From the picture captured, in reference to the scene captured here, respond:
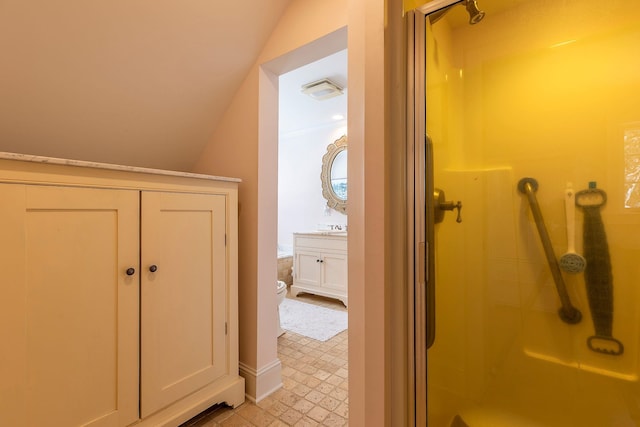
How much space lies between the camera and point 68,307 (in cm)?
108

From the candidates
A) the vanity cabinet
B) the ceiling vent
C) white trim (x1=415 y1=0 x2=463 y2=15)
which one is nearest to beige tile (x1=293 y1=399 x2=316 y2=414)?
the vanity cabinet

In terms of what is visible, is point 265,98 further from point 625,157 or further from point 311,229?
point 311,229

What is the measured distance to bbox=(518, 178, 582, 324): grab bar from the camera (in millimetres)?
1266

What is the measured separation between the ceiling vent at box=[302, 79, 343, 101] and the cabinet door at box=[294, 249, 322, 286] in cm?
174

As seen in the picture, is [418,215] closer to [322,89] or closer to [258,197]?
[258,197]

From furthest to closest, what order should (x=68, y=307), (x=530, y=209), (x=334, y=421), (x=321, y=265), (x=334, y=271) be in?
(x=321, y=265), (x=334, y=271), (x=334, y=421), (x=530, y=209), (x=68, y=307)

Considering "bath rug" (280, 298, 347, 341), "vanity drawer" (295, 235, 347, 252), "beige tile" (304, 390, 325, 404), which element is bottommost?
"beige tile" (304, 390, 325, 404)

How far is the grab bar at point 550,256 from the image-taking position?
1.27 meters

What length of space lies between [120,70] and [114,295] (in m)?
1.08

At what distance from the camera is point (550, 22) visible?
4.09 ft

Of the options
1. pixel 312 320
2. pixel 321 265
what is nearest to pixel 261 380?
pixel 312 320

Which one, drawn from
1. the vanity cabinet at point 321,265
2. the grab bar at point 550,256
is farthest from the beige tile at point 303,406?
the vanity cabinet at point 321,265

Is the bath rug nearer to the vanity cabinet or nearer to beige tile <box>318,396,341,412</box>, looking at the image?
the vanity cabinet

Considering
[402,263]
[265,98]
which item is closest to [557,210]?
[402,263]
